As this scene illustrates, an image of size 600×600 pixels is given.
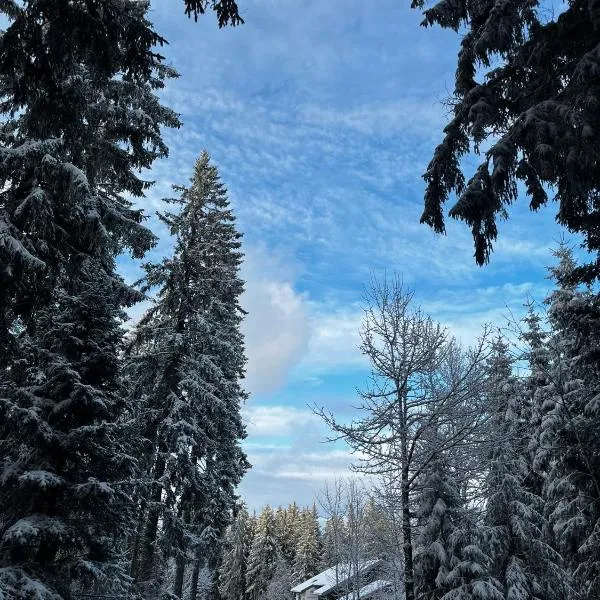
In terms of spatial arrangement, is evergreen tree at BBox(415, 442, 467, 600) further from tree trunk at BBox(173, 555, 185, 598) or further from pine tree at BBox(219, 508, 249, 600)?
pine tree at BBox(219, 508, 249, 600)

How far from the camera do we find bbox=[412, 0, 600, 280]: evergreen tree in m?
5.59

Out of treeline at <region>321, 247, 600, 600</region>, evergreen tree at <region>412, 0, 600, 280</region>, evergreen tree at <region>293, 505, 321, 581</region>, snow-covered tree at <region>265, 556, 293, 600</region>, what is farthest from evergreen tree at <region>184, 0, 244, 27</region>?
evergreen tree at <region>293, 505, 321, 581</region>

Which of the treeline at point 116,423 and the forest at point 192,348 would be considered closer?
the forest at point 192,348

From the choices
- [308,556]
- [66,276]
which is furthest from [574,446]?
[308,556]

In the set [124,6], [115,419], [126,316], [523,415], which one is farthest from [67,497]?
[523,415]

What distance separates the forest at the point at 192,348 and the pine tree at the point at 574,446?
4.9 inches

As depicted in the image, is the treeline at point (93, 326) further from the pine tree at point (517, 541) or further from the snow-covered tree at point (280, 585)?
the snow-covered tree at point (280, 585)

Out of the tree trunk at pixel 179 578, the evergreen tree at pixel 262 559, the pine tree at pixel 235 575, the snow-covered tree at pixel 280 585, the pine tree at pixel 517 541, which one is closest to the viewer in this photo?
the tree trunk at pixel 179 578

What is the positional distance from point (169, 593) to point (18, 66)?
15.1m

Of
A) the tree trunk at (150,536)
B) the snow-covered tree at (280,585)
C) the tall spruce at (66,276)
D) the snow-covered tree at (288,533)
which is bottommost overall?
the snow-covered tree at (280,585)

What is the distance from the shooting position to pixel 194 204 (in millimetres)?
20000

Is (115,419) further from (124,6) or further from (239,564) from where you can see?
(239,564)

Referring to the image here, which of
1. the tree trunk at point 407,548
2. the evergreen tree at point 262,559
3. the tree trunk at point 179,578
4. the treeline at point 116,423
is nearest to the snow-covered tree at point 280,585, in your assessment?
the evergreen tree at point 262,559

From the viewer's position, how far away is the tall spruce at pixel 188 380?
16484 mm
